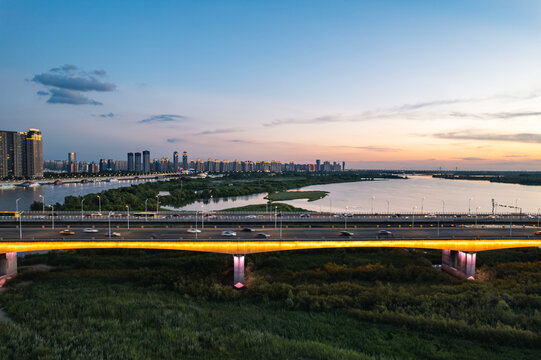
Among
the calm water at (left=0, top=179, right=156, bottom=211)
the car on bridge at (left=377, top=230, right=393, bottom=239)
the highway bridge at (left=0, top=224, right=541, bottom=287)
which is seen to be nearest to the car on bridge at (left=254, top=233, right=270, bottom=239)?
the highway bridge at (left=0, top=224, right=541, bottom=287)

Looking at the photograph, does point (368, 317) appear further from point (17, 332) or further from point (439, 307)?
point (17, 332)

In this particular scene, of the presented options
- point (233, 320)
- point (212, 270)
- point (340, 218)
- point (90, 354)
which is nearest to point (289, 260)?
point (212, 270)

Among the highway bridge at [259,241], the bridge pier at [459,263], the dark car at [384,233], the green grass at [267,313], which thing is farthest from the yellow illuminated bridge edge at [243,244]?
the green grass at [267,313]

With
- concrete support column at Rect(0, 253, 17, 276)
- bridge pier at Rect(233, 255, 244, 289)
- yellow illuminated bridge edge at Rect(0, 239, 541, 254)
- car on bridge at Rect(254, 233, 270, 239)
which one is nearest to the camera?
yellow illuminated bridge edge at Rect(0, 239, 541, 254)

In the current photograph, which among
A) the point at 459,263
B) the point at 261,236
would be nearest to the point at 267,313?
the point at 261,236

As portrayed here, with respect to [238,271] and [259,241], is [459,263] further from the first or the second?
[238,271]

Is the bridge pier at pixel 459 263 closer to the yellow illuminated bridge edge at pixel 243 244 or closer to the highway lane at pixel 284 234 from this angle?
the yellow illuminated bridge edge at pixel 243 244

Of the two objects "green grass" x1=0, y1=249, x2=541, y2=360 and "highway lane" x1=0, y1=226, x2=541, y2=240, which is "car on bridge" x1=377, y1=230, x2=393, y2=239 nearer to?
"highway lane" x1=0, y1=226, x2=541, y2=240
